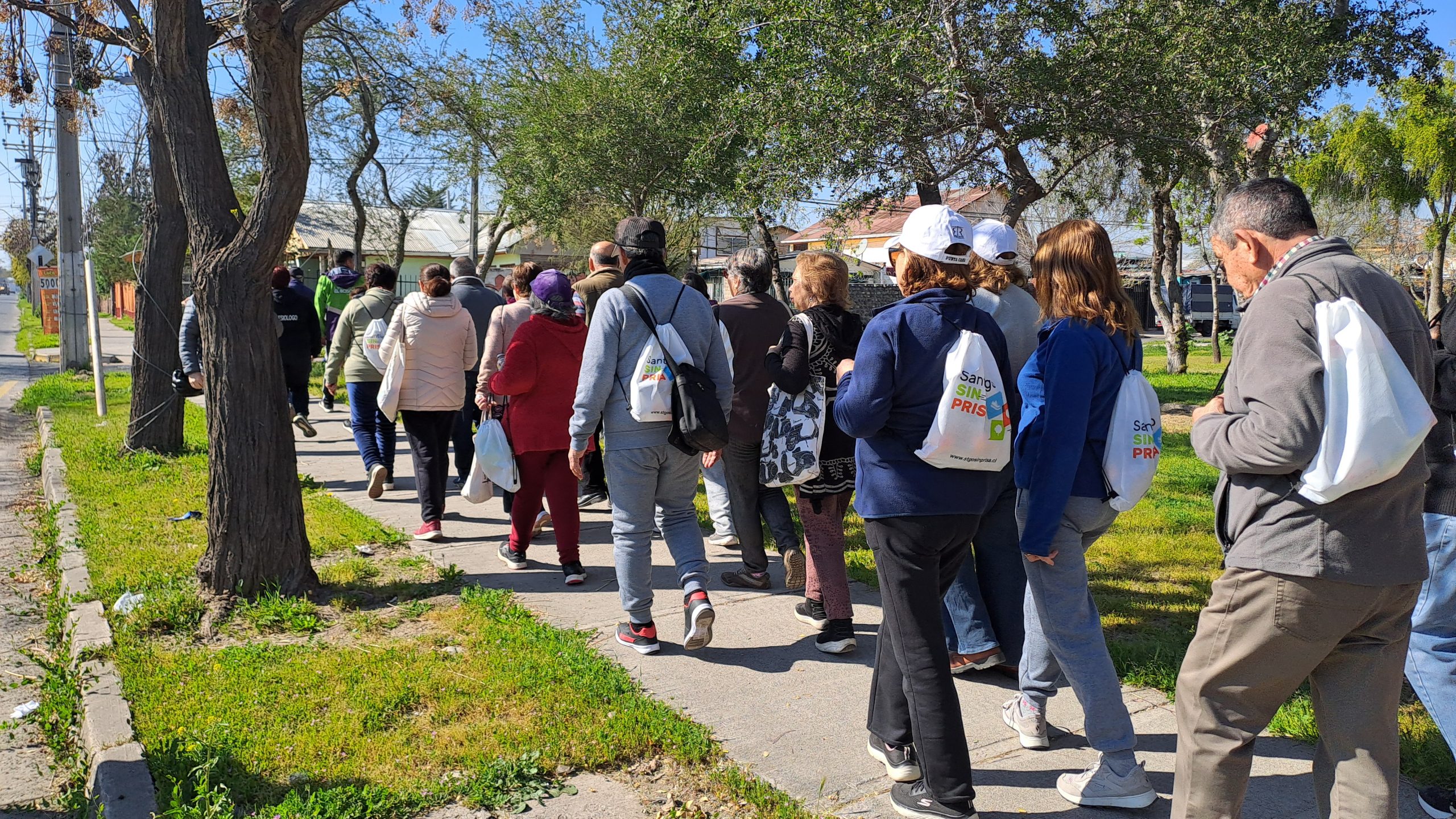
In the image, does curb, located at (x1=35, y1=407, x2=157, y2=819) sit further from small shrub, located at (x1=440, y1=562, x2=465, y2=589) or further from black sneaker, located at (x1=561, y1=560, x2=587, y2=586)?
black sneaker, located at (x1=561, y1=560, x2=587, y2=586)

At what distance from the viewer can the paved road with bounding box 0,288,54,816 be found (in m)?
3.85

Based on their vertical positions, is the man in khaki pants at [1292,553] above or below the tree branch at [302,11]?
below

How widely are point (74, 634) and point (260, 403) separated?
1.35 meters

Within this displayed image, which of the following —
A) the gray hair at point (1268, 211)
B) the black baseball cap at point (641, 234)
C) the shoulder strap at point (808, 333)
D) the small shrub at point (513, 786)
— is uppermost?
the black baseball cap at point (641, 234)

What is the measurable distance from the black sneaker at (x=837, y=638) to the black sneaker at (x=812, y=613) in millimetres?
90

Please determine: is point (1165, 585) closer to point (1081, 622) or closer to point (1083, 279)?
point (1081, 622)

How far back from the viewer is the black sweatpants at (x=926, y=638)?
123 inches

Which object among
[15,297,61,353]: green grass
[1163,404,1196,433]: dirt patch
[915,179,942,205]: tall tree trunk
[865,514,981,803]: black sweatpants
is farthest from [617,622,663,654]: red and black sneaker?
[15,297,61,353]: green grass

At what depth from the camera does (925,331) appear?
3.20 meters

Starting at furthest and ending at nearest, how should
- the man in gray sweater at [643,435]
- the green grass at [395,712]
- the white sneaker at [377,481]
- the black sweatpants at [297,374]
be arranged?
the black sweatpants at [297,374] → the white sneaker at [377,481] → the man in gray sweater at [643,435] → the green grass at [395,712]

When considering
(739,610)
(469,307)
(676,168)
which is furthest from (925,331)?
(676,168)

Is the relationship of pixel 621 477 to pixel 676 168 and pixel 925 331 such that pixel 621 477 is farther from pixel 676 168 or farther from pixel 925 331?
pixel 676 168

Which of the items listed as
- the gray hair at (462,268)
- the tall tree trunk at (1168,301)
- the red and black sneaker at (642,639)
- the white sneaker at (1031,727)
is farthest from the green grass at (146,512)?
the tall tree trunk at (1168,301)

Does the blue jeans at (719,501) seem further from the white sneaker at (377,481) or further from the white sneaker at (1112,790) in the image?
the white sneaker at (1112,790)
